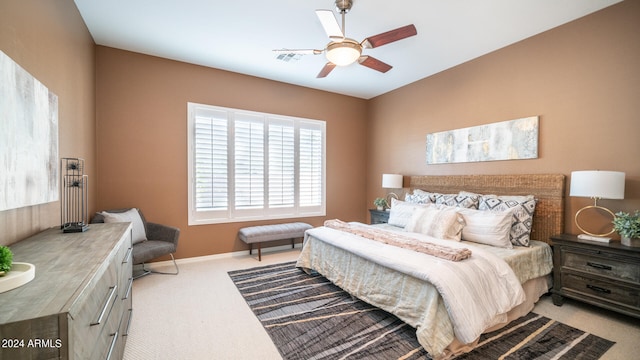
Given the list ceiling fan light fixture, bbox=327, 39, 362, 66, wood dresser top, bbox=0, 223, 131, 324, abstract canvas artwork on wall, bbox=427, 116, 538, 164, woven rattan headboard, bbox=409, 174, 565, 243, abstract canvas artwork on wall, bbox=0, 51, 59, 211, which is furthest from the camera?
abstract canvas artwork on wall, bbox=427, 116, 538, 164

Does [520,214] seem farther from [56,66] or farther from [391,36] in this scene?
[56,66]

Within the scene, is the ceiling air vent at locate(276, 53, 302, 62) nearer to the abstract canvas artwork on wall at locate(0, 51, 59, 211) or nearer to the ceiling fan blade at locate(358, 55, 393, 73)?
the ceiling fan blade at locate(358, 55, 393, 73)

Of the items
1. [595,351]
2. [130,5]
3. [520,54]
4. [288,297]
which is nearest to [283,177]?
[288,297]

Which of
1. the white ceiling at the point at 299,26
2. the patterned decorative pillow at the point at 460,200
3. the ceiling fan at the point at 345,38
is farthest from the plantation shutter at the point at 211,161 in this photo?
the patterned decorative pillow at the point at 460,200

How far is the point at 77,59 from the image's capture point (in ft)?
9.23

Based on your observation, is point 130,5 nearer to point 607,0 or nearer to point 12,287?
point 12,287

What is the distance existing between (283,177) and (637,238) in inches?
174

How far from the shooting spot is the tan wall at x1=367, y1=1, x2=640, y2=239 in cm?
266

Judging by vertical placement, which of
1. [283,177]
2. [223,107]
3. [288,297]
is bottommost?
[288,297]

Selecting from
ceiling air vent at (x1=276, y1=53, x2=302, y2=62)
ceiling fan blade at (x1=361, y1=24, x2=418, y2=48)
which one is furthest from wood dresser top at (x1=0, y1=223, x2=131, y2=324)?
ceiling air vent at (x1=276, y1=53, x2=302, y2=62)

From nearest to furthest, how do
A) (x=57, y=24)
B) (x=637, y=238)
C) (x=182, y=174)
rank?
(x=57, y=24) → (x=637, y=238) → (x=182, y=174)

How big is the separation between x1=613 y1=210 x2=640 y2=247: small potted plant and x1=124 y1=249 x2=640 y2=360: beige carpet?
2.46 feet

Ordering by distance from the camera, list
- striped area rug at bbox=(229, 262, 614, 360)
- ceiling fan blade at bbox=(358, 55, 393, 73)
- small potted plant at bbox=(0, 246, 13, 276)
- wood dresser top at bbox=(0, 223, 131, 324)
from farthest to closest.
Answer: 1. ceiling fan blade at bbox=(358, 55, 393, 73)
2. striped area rug at bbox=(229, 262, 614, 360)
3. small potted plant at bbox=(0, 246, 13, 276)
4. wood dresser top at bbox=(0, 223, 131, 324)

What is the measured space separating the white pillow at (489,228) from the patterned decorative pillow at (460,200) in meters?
0.39
